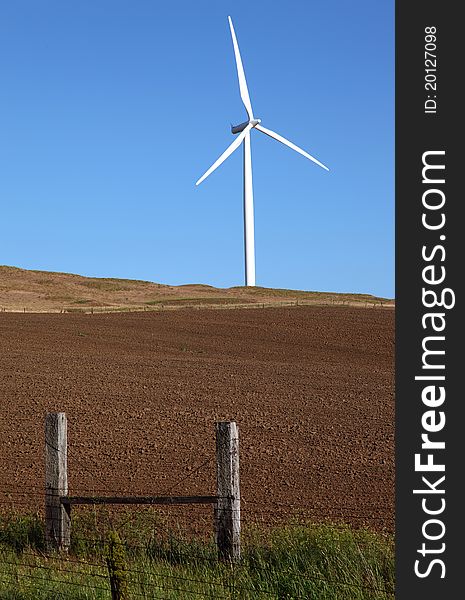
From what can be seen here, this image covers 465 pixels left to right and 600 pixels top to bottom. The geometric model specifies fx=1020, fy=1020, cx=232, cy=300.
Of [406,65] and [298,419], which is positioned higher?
[406,65]

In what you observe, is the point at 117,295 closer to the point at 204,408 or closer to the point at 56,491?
the point at 204,408

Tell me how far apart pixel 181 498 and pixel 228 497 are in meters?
0.45

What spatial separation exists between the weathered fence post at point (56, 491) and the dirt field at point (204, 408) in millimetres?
2511

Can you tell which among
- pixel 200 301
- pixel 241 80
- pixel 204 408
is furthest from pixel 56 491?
pixel 200 301

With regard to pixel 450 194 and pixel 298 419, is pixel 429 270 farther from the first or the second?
pixel 298 419

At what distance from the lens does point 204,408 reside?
2433 cm

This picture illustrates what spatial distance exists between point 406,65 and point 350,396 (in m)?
20.9

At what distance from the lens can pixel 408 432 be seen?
686cm

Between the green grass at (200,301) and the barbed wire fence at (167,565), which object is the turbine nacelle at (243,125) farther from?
the barbed wire fence at (167,565)

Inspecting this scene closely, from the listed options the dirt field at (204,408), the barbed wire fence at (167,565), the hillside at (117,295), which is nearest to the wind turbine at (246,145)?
the dirt field at (204,408)

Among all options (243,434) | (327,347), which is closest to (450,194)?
(243,434)

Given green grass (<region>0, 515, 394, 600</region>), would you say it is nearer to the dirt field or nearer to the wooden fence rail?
the wooden fence rail

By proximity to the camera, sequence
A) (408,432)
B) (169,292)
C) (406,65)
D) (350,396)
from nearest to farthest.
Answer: (408,432) → (406,65) → (350,396) → (169,292)

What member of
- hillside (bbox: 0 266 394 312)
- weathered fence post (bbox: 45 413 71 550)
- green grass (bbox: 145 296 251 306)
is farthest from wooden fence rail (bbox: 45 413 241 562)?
green grass (bbox: 145 296 251 306)
